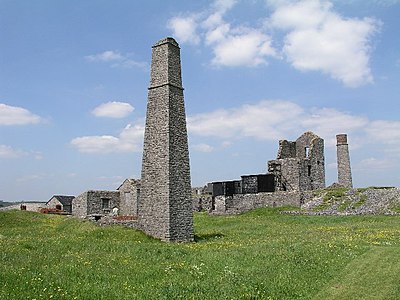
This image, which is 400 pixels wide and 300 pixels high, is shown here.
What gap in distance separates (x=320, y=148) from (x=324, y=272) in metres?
44.6

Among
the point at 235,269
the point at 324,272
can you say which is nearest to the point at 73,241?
the point at 235,269

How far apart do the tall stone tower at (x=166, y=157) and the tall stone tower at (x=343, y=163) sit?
39.0 metres

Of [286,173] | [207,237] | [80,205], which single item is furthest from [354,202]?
[80,205]

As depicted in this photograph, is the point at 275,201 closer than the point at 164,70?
No

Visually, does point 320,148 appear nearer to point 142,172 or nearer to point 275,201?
point 275,201

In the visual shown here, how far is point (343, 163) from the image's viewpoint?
2347 inches

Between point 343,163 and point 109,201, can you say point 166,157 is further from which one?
point 343,163

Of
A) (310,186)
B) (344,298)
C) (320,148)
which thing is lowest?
(344,298)

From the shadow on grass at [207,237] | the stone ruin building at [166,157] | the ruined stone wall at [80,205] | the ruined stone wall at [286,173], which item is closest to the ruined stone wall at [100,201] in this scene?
the ruined stone wall at [80,205]

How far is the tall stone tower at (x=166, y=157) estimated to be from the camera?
25234mm

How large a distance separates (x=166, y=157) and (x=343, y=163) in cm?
4069

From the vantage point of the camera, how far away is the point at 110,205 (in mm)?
48094

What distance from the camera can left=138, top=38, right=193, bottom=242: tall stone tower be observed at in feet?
82.8

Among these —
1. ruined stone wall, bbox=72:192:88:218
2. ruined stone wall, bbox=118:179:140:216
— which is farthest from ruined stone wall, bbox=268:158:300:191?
ruined stone wall, bbox=72:192:88:218
